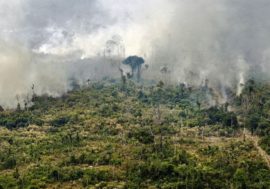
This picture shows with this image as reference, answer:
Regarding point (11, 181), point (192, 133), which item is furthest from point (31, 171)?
point (192, 133)

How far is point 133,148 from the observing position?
138375mm

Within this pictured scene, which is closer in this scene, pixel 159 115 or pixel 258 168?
pixel 258 168

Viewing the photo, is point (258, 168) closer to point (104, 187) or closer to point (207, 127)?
point (104, 187)

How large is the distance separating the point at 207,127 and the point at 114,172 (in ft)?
198

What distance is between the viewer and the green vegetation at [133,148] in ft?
379

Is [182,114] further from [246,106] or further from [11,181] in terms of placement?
[11,181]

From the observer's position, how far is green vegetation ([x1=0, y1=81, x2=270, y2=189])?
379 feet

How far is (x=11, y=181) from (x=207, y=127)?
7636cm

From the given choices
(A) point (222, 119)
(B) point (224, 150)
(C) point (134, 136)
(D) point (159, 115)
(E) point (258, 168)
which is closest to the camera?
(E) point (258, 168)

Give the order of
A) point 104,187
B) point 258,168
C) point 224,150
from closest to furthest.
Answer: point 104,187 → point 258,168 → point 224,150

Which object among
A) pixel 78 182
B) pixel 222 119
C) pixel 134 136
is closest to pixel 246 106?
pixel 222 119

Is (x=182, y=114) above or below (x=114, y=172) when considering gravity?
above

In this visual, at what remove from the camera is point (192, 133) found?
167 m

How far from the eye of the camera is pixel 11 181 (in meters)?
118
